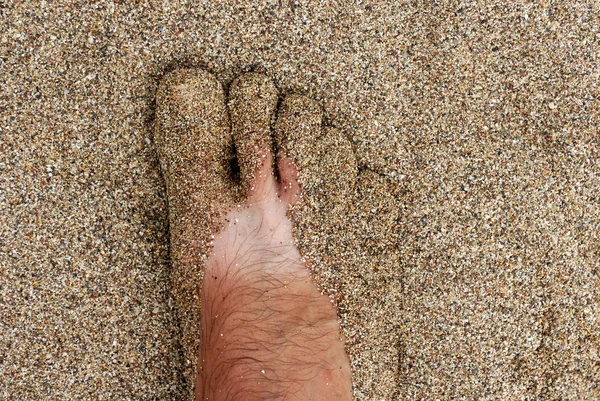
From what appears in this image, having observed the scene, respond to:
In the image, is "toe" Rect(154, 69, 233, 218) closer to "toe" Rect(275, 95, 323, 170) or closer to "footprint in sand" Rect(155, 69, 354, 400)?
"footprint in sand" Rect(155, 69, 354, 400)

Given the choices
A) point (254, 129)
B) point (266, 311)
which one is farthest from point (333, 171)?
point (266, 311)

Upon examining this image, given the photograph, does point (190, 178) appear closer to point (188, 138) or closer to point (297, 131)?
point (188, 138)

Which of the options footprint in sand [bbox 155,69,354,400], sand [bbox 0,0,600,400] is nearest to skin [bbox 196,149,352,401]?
footprint in sand [bbox 155,69,354,400]

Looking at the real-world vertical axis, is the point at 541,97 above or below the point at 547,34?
below

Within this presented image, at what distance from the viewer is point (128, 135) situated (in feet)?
5.43

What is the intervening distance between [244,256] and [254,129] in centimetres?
42

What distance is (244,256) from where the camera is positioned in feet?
5.27

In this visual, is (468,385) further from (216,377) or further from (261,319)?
(216,377)

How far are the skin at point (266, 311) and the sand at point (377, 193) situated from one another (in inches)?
4.2

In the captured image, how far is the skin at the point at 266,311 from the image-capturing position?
1.58 m

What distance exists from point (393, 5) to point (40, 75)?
1.20 m

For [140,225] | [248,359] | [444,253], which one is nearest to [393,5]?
[444,253]

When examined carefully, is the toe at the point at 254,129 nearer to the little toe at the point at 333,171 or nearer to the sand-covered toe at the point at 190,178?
the sand-covered toe at the point at 190,178

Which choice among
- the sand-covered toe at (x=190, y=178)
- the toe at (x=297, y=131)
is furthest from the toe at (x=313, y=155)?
the sand-covered toe at (x=190, y=178)
